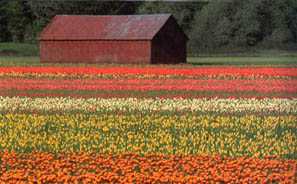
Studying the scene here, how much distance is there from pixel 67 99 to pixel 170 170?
8.68 metres

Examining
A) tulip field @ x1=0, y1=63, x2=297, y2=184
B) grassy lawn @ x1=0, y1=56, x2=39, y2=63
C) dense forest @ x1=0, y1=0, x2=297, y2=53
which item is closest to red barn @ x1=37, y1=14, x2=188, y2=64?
grassy lawn @ x1=0, y1=56, x2=39, y2=63

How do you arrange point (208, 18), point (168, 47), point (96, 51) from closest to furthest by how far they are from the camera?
point (208, 18), point (96, 51), point (168, 47)

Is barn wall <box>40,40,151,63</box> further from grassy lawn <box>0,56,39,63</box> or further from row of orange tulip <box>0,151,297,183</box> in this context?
row of orange tulip <box>0,151,297,183</box>

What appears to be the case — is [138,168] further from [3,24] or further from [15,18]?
[3,24]

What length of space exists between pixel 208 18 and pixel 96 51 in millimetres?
13178

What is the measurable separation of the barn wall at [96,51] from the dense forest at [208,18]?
4.36 meters

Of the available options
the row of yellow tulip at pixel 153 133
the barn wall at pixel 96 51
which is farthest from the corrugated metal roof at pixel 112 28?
the row of yellow tulip at pixel 153 133

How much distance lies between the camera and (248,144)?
35.1ft

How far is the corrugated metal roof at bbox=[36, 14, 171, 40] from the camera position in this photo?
35.4 meters

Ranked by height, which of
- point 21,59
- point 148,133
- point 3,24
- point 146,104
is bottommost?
→ point 148,133

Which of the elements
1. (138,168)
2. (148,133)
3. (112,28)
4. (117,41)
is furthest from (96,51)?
(138,168)

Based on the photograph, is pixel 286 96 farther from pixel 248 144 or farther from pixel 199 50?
pixel 199 50

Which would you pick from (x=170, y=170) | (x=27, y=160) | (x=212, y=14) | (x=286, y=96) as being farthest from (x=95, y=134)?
(x=212, y=14)

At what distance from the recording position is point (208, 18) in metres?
25.7
